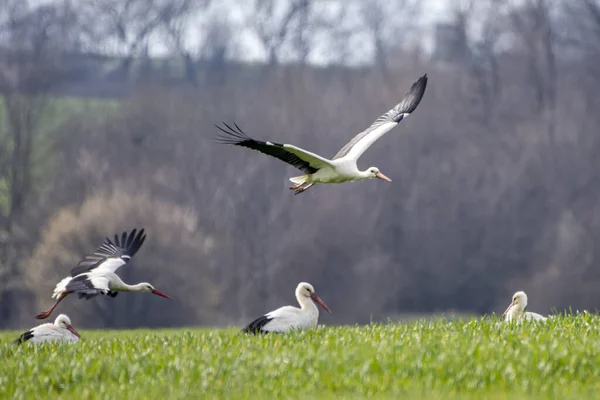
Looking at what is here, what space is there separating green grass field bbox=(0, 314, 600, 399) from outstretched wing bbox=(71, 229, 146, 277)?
517 cm

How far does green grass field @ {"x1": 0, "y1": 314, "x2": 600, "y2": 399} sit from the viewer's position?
8.79m

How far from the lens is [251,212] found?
195 ft

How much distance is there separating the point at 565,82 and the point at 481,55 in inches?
257

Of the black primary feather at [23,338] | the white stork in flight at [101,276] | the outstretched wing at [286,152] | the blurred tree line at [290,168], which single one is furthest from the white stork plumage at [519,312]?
the blurred tree line at [290,168]

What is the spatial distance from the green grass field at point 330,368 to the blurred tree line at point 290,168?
3411 centimetres

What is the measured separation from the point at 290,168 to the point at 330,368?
52299 millimetres

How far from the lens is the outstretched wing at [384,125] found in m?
16.5

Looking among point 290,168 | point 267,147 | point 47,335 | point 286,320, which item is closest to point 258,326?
point 286,320

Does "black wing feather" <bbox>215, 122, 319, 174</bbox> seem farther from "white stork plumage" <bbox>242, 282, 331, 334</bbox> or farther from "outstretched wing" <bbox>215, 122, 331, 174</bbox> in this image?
"white stork plumage" <bbox>242, 282, 331, 334</bbox>

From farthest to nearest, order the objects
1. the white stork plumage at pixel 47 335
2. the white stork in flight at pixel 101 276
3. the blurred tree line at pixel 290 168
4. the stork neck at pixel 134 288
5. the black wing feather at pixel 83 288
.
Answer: the blurred tree line at pixel 290 168
the stork neck at pixel 134 288
the white stork in flight at pixel 101 276
the black wing feather at pixel 83 288
the white stork plumage at pixel 47 335

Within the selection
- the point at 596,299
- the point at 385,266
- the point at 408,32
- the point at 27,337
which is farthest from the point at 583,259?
the point at 27,337

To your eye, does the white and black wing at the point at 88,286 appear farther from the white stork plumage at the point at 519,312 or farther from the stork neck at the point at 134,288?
the white stork plumage at the point at 519,312

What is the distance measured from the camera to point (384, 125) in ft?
56.0

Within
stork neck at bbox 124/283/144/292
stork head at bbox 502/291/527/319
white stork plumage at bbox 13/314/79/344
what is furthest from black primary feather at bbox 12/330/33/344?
stork head at bbox 502/291/527/319
